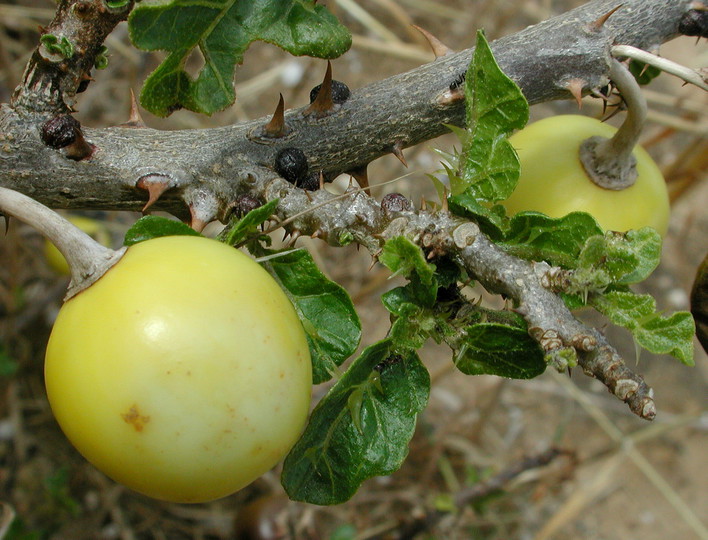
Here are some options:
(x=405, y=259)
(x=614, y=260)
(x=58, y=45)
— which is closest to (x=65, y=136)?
(x=58, y=45)

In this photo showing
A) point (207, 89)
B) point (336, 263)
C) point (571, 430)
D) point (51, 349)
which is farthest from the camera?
point (571, 430)

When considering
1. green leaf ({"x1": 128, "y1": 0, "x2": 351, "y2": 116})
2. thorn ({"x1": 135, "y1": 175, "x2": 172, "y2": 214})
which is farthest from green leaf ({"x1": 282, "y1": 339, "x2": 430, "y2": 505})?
green leaf ({"x1": 128, "y1": 0, "x2": 351, "y2": 116})

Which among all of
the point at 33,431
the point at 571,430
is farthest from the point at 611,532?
the point at 33,431

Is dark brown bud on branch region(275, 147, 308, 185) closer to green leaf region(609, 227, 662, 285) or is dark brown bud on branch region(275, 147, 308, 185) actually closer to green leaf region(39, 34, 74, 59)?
green leaf region(39, 34, 74, 59)

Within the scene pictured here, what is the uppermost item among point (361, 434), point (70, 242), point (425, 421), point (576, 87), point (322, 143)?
point (576, 87)

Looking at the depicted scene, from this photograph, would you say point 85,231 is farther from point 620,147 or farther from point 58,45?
point 620,147

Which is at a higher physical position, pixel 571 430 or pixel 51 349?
A: pixel 51 349

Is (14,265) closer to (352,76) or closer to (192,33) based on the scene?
(192,33)
